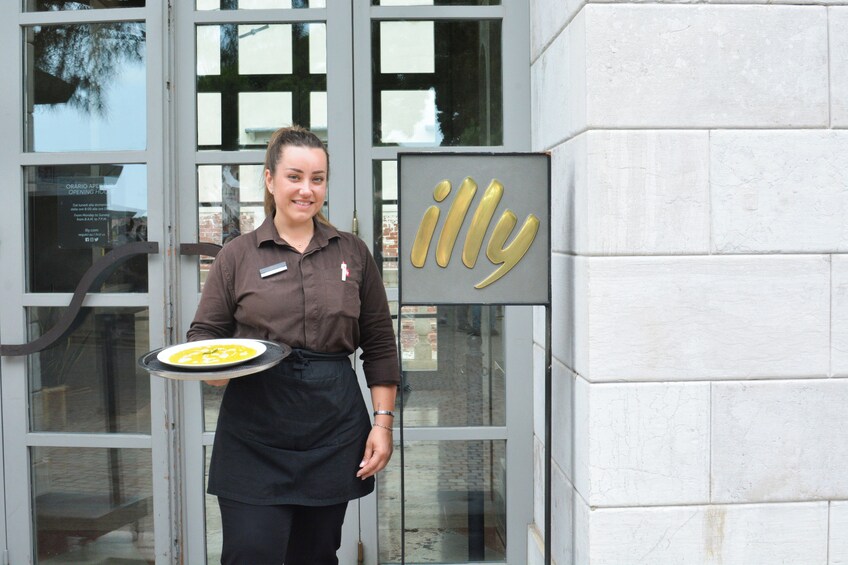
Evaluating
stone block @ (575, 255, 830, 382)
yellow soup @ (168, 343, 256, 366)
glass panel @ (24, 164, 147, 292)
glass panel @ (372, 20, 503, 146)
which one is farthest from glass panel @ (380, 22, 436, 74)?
yellow soup @ (168, 343, 256, 366)

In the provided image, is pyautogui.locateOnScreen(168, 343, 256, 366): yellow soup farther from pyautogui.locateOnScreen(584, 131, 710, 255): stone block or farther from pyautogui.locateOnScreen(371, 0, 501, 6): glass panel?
pyautogui.locateOnScreen(371, 0, 501, 6): glass panel

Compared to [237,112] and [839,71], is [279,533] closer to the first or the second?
[237,112]

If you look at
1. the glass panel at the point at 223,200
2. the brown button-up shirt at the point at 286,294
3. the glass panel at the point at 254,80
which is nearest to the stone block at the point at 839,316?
the brown button-up shirt at the point at 286,294

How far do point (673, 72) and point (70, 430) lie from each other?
2996 mm

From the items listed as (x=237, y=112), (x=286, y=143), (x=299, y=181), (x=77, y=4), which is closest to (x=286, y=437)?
(x=299, y=181)

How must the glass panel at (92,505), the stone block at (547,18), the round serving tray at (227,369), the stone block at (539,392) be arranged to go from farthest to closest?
1. the glass panel at (92,505)
2. the stone block at (539,392)
3. the stone block at (547,18)
4. the round serving tray at (227,369)

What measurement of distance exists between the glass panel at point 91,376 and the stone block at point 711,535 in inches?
83.8

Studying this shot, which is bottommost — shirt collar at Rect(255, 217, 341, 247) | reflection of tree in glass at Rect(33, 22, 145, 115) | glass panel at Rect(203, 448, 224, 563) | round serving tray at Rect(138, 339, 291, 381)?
glass panel at Rect(203, 448, 224, 563)

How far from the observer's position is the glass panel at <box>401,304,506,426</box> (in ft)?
11.5

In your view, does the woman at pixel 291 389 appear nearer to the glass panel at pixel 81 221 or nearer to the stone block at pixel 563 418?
the stone block at pixel 563 418

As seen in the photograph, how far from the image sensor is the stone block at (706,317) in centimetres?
255

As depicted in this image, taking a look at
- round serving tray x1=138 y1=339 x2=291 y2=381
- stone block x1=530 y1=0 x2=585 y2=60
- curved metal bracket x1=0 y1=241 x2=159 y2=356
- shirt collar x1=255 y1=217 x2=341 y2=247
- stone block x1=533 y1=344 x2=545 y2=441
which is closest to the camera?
round serving tray x1=138 y1=339 x2=291 y2=381

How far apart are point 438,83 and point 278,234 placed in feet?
4.58

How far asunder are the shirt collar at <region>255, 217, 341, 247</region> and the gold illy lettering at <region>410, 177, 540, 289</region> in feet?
0.93
